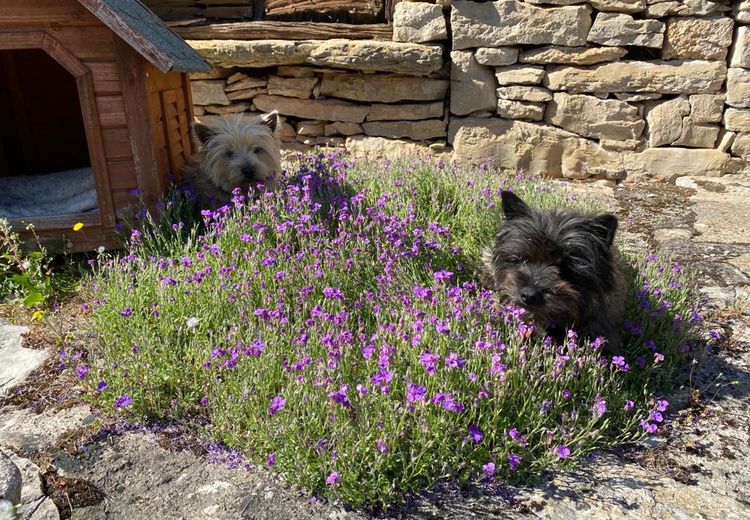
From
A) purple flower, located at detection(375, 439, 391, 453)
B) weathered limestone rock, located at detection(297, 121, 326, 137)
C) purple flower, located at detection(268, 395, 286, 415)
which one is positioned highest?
weathered limestone rock, located at detection(297, 121, 326, 137)

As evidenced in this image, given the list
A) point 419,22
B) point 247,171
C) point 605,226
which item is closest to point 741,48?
point 419,22

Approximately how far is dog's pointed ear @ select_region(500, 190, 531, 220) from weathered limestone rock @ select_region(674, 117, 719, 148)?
15.7 feet

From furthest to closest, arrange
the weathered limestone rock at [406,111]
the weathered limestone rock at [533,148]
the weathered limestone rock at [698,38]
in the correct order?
the weathered limestone rock at [406,111]
the weathered limestone rock at [533,148]
the weathered limestone rock at [698,38]

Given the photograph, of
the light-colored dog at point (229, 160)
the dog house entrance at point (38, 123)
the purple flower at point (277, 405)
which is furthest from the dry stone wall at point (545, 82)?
the purple flower at point (277, 405)

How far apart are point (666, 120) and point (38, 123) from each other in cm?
745

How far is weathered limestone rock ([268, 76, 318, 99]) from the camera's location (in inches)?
318

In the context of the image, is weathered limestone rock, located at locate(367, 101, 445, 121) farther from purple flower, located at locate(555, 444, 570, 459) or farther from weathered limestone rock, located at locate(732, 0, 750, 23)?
purple flower, located at locate(555, 444, 570, 459)

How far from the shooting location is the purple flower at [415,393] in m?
2.63

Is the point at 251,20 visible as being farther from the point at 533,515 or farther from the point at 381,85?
the point at 533,515

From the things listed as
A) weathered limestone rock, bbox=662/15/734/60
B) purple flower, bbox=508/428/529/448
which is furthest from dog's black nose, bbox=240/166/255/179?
weathered limestone rock, bbox=662/15/734/60

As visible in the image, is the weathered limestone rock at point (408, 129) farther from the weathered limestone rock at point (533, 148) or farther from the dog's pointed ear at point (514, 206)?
the dog's pointed ear at point (514, 206)

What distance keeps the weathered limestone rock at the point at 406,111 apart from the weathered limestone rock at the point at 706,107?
2.92 metres

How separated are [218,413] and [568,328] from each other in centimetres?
193

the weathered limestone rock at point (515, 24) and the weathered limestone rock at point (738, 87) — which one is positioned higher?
the weathered limestone rock at point (515, 24)
